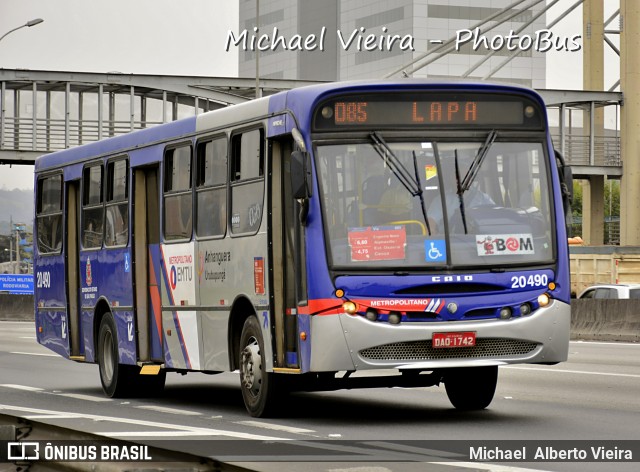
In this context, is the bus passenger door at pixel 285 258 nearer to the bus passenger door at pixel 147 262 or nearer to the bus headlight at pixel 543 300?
the bus headlight at pixel 543 300

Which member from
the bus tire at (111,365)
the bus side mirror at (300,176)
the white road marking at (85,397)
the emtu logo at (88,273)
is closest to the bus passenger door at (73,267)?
the emtu logo at (88,273)

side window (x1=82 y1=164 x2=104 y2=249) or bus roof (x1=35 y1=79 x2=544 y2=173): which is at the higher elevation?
bus roof (x1=35 y1=79 x2=544 y2=173)

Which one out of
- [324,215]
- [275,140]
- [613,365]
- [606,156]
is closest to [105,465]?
[324,215]

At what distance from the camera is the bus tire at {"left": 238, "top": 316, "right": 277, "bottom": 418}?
13.7 m

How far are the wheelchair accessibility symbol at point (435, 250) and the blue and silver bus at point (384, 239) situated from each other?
0.4 inches

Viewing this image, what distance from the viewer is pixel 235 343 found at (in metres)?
14.6

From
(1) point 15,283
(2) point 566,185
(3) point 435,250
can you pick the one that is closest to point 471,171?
(3) point 435,250

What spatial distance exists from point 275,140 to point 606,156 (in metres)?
63.9

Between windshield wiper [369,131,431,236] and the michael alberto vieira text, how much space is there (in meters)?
2.73

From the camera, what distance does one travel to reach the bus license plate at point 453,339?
41.9 feet

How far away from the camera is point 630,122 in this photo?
235 ft

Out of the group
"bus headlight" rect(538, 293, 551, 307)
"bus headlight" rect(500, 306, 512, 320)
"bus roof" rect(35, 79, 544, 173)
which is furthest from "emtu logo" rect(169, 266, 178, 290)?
"bus headlight" rect(538, 293, 551, 307)

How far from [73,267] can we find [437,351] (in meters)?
7.84

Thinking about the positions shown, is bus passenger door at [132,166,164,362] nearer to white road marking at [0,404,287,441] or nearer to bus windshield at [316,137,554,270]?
white road marking at [0,404,287,441]
